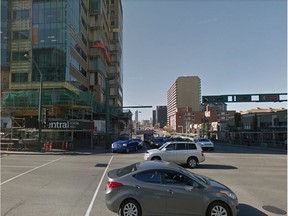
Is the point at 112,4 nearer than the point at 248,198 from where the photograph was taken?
No

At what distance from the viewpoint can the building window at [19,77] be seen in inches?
1676

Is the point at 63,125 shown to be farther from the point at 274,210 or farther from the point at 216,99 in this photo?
the point at 216,99

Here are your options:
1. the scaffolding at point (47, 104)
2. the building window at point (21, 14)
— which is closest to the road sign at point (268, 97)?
the scaffolding at point (47, 104)

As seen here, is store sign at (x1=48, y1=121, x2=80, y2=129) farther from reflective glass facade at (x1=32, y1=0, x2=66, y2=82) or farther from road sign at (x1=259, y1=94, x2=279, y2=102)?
road sign at (x1=259, y1=94, x2=279, y2=102)

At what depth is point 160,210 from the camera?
267 inches

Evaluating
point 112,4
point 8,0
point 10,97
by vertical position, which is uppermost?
point 112,4

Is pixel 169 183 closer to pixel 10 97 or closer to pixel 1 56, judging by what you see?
pixel 10 97

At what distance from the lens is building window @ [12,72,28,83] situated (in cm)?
4256

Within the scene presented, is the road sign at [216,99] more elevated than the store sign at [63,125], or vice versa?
the road sign at [216,99]

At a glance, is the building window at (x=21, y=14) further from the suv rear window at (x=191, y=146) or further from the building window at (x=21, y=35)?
the suv rear window at (x=191, y=146)

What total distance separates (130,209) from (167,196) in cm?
99

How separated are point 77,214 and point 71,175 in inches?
242

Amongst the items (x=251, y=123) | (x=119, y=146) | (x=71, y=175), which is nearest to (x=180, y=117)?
(x=251, y=123)

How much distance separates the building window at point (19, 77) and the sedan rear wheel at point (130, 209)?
40.3 metres
